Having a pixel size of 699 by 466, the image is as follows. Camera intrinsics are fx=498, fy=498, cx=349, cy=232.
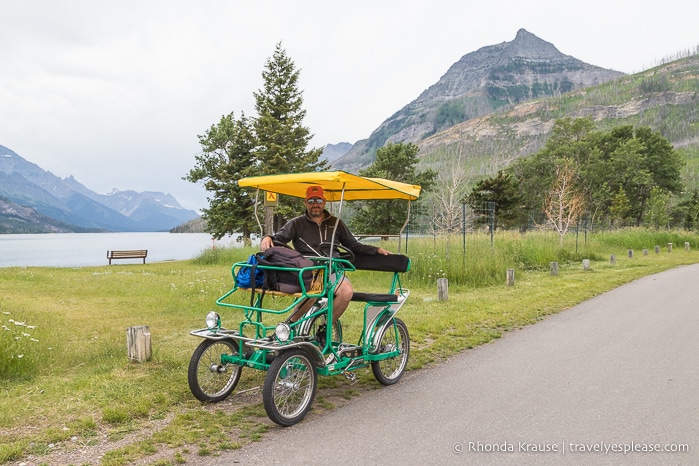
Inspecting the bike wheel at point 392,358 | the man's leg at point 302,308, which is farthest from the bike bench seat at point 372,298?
the man's leg at point 302,308

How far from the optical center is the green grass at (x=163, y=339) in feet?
13.5

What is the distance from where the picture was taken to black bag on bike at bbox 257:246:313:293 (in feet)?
15.9

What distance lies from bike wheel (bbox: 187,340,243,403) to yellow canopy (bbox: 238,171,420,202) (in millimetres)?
1810

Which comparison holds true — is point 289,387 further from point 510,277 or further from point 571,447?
point 510,277

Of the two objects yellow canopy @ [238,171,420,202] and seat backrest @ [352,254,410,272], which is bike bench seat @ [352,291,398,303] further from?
yellow canopy @ [238,171,420,202]

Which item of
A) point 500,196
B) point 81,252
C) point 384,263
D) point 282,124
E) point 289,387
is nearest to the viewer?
point 289,387

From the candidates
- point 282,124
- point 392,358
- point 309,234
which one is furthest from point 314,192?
point 282,124

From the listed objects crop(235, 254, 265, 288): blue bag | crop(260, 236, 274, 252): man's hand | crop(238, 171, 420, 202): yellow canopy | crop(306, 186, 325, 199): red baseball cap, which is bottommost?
crop(235, 254, 265, 288): blue bag

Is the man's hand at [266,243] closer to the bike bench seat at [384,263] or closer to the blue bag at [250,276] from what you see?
the blue bag at [250,276]

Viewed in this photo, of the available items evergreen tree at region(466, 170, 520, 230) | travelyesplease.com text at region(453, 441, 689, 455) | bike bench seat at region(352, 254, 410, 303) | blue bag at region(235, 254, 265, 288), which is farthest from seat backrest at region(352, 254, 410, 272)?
evergreen tree at region(466, 170, 520, 230)

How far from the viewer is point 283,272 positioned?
4.91 meters

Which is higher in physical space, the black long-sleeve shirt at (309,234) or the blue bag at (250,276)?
the black long-sleeve shirt at (309,234)

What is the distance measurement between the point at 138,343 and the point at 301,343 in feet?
9.26

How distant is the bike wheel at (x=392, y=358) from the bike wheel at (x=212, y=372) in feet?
5.02
